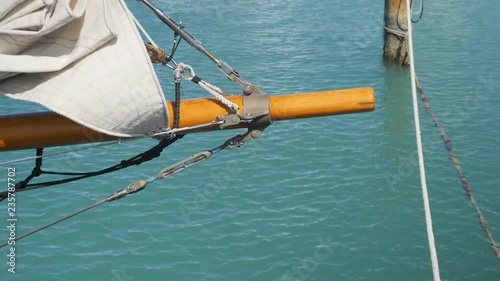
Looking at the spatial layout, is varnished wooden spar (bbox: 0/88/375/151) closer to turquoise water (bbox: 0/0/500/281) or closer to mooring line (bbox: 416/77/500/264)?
turquoise water (bbox: 0/0/500/281)

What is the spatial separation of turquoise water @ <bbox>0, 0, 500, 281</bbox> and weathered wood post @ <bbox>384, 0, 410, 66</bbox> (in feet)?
Answer: 1.68

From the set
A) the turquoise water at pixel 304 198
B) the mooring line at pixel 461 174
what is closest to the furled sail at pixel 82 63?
the turquoise water at pixel 304 198

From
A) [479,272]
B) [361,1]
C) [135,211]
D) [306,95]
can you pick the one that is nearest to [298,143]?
[135,211]

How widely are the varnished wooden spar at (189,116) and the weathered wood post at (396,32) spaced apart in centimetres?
1627

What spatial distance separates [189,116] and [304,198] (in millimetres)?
9909

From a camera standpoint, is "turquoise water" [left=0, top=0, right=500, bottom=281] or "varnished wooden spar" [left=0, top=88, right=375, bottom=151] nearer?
"varnished wooden spar" [left=0, top=88, right=375, bottom=151]

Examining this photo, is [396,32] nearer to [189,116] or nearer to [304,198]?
[304,198]

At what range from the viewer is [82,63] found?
659cm

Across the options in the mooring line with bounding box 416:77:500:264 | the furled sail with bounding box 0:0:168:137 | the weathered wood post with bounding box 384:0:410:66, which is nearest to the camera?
the furled sail with bounding box 0:0:168:137

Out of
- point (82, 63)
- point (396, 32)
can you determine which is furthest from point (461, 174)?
point (82, 63)

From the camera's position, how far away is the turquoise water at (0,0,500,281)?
47.8ft

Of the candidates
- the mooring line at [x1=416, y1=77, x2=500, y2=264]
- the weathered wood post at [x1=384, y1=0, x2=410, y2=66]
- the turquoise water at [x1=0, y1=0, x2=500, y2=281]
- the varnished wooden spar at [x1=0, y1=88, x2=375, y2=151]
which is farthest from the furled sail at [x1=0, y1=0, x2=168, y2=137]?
the weathered wood post at [x1=384, y1=0, x2=410, y2=66]

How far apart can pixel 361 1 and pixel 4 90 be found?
2811 cm

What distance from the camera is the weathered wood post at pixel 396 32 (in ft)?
74.9
